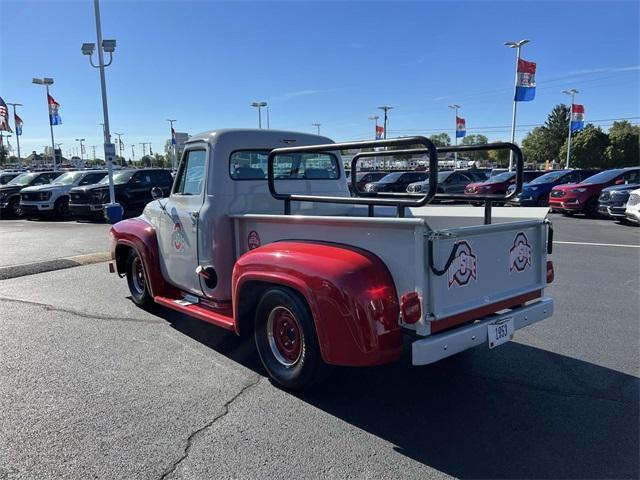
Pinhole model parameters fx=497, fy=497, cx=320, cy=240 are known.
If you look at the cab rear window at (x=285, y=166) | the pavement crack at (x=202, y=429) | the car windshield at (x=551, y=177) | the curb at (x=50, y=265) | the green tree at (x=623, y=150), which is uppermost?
the green tree at (x=623, y=150)

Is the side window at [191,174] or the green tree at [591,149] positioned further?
the green tree at [591,149]

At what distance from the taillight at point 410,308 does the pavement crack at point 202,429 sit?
4.91 feet

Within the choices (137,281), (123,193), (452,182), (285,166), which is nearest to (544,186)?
(452,182)

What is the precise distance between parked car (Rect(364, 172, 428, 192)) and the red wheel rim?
20.8m

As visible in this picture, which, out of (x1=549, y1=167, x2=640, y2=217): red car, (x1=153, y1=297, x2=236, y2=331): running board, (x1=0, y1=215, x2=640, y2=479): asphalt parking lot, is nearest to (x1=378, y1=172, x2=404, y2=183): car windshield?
(x1=549, y1=167, x2=640, y2=217): red car

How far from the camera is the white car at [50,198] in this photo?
1780 centimetres

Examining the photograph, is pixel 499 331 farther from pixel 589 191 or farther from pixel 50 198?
pixel 50 198

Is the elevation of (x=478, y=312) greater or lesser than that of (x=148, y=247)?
lesser

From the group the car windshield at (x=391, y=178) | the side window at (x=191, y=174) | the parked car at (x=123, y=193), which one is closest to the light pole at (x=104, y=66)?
the parked car at (x=123, y=193)

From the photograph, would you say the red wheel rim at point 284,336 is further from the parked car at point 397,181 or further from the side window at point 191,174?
the parked car at point 397,181

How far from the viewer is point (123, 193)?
55.2ft

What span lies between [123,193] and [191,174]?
12889 mm

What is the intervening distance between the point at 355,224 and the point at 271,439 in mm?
1495

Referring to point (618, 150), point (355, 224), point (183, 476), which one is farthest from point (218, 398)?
point (618, 150)
